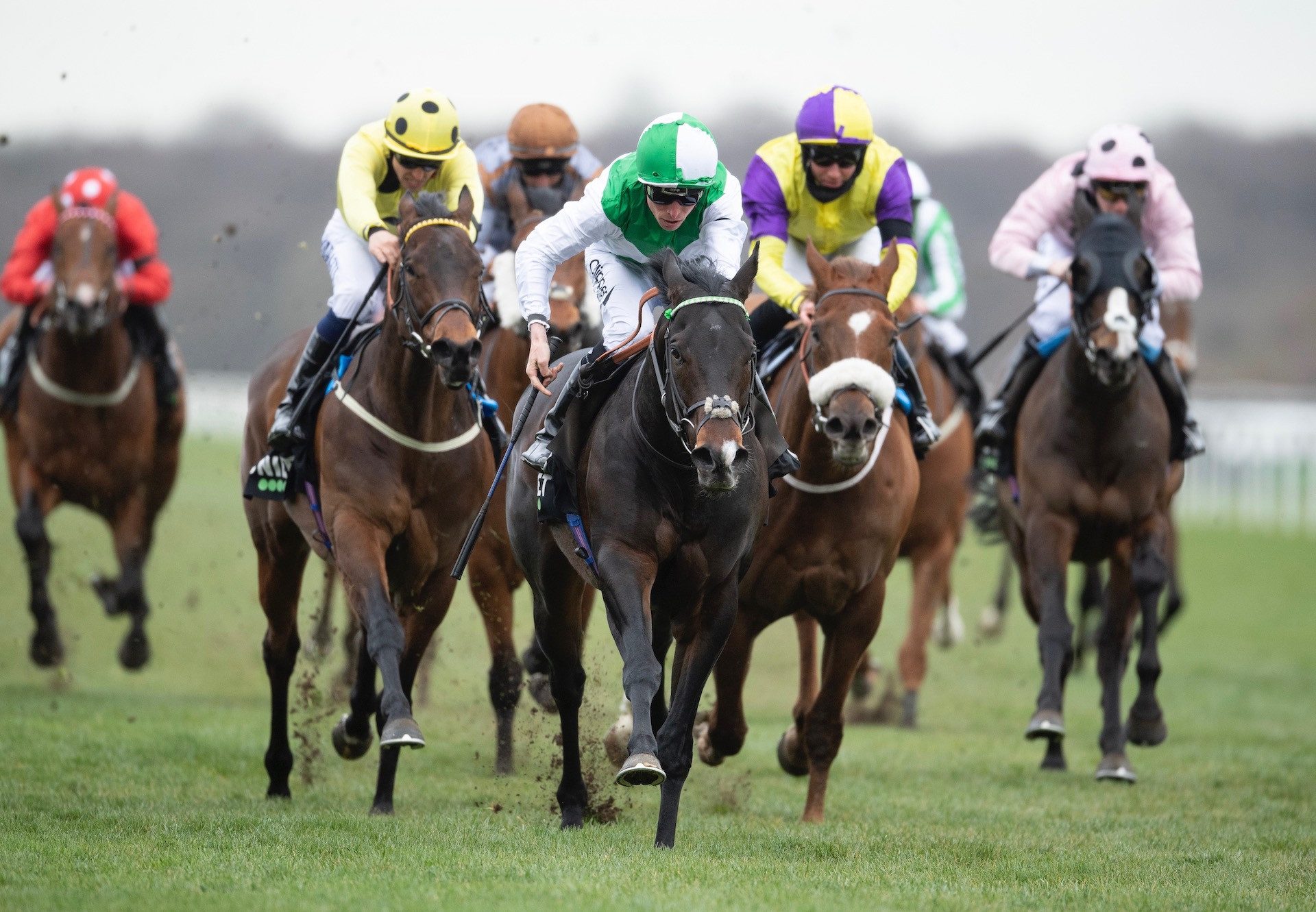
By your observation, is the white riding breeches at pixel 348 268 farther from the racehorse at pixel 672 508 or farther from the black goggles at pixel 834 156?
the black goggles at pixel 834 156

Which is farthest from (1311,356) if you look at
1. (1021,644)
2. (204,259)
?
(1021,644)

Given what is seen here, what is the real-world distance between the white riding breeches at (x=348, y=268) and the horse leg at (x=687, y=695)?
241cm

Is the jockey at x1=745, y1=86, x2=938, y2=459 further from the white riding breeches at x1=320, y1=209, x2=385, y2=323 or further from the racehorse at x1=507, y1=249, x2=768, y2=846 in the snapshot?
the white riding breeches at x1=320, y1=209, x2=385, y2=323

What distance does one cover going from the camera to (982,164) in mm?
49719

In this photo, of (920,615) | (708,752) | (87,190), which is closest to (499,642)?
(708,752)

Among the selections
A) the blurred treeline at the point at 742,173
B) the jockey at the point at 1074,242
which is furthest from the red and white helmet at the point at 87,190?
the blurred treeline at the point at 742,173

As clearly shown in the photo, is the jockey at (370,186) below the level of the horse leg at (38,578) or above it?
above

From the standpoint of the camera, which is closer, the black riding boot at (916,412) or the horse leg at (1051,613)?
the black riding boot at (916,412)

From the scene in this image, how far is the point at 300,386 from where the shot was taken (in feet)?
25.2

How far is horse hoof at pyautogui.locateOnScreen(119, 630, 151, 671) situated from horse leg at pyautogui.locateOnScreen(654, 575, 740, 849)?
6.05 meters

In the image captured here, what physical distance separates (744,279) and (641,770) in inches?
67.4

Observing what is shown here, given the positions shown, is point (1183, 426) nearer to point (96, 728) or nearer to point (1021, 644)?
point (96, 728)

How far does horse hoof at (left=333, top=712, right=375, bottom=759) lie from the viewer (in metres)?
7.48

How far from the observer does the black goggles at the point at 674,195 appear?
6.43 metres
